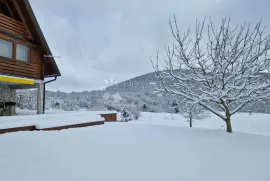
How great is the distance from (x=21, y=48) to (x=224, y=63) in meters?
10.2

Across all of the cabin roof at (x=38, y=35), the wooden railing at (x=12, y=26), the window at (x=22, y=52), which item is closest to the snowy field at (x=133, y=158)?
the window at (x=22, y=52)

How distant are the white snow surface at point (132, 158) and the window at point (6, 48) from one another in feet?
20.4

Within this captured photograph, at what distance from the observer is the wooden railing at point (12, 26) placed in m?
10.2

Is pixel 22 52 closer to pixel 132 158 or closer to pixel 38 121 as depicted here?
pixel 38 121

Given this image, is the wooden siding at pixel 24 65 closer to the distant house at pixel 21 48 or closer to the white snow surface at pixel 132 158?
the distant house at pixel 21 48

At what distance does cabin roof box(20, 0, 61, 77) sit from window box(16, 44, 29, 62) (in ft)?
2.73

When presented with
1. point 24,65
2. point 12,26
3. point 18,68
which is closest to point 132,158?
point 18,68

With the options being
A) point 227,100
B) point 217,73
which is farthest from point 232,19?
point 227,100

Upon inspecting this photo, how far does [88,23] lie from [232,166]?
51.9 ft

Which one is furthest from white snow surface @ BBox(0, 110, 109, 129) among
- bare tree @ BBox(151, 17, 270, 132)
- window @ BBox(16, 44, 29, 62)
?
bare tree @ BBox(151, 17, 270, 132)

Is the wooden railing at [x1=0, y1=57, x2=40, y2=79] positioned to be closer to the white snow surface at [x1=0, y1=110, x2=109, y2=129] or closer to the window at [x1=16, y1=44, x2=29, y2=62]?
the window at [x1=16, y1=44, x2=29, y2=62]

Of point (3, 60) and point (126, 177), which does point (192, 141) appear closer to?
point (126, 177)

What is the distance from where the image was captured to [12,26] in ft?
35.2

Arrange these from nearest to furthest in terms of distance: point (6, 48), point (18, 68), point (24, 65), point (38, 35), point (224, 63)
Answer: point (224, 63), point (6, 48), point (18, 68), point (24, 65), point (38, 35)
